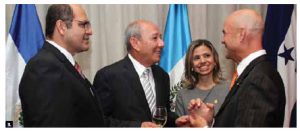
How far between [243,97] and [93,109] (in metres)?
0.98

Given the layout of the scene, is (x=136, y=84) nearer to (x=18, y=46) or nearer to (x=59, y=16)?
(x=59, y=16)

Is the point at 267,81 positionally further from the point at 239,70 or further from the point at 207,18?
the point at 207,18

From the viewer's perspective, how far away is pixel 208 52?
10.8 ft

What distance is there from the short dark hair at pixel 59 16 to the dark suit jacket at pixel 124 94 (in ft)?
2.19

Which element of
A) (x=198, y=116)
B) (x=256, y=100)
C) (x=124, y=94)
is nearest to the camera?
(x=256, y=100)

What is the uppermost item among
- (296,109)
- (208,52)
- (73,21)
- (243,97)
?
(73,21)

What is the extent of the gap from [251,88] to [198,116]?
0.56 metres

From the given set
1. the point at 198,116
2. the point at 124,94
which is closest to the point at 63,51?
the point at 124,94

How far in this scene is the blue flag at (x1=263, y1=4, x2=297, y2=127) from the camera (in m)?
3.39

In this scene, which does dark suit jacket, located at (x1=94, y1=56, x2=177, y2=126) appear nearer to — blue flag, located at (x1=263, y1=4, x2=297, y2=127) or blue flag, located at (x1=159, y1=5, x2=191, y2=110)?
blue flag, located at (x1=159, y1=5, x2=191, y2=110)

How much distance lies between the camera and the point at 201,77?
3311 millimetres

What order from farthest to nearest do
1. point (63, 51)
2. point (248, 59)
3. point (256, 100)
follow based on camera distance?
1. point (63, 51)
2. point (248, 59)
3. point (256, 100)

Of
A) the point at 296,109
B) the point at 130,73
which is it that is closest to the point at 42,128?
the point at 130,73

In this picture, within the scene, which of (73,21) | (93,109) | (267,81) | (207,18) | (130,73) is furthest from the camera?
(207,18)
